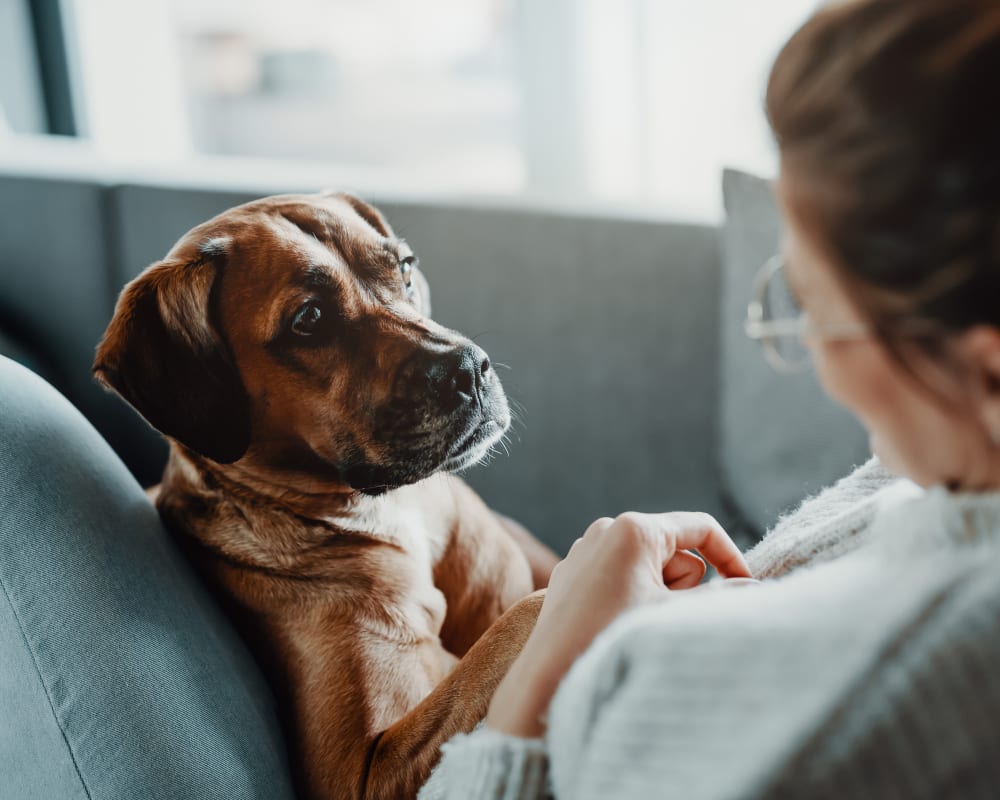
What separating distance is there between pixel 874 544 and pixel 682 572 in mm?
187

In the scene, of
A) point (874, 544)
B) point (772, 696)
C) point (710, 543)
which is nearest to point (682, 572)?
point (710, 543)

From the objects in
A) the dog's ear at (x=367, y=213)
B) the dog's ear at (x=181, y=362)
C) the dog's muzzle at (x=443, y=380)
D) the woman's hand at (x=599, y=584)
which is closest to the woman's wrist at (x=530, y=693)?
the woman's hand at (x=599, y=584)

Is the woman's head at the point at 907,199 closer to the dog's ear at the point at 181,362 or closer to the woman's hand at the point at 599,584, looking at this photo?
the woman's hand at the point at 599,584

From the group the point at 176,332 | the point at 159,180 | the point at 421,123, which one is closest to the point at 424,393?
the point at 176,332

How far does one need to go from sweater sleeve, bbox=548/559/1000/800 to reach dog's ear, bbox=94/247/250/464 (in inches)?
18.7

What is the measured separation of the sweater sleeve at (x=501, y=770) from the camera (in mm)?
588

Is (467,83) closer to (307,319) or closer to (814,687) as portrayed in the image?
(307,319)

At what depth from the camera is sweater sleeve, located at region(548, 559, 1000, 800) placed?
1.42 ft

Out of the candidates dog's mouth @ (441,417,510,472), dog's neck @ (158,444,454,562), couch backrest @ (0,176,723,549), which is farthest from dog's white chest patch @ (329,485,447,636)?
couch backrest @ (0,176,723,549)

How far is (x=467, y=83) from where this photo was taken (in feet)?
7.54

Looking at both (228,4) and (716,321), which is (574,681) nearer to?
(716,321)

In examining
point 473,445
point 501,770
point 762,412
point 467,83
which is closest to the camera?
point 501,770

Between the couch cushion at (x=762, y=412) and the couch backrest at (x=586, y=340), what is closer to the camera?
the couch cushion at (x=762, y=412)

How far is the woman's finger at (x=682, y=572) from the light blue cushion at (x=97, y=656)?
45cm
